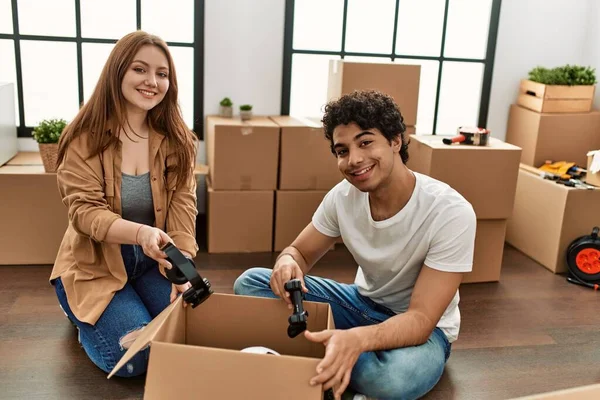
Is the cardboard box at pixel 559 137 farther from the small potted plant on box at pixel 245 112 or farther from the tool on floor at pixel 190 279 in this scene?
the tool on floor at pixel 190 279

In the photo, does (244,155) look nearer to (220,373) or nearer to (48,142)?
(48,142)

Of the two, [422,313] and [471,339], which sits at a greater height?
[422,313]

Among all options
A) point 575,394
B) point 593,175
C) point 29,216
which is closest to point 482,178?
point 593,175

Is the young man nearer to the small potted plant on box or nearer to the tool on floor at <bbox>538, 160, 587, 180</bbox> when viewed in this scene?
the small potted plant on box

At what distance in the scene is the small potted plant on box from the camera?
3.16 metres

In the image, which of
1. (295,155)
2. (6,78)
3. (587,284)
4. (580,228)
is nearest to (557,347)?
(587,284)

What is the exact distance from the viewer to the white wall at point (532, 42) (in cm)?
360

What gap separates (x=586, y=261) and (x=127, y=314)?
2.12 meters

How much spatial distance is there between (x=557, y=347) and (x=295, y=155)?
4.77 feet

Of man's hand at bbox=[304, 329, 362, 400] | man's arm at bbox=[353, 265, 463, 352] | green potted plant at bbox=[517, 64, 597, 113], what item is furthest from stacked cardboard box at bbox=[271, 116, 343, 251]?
man's hand at bbox=[304, 329, 362, 400]

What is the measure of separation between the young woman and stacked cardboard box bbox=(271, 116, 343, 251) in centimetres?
104

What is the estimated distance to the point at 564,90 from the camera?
3361 millimetres

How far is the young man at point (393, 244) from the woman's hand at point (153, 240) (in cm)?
31

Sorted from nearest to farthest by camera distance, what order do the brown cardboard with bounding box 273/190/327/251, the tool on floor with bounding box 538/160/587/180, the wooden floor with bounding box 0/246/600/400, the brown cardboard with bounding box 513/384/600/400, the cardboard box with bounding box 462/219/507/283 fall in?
the brown cardboard with bounding box 513/384/600/400 → the wooden floor with bounding box 0/246/600/400 → the cardboard box with bounding box 462/219/507/283 → the brown cardboard with bounding box 273/190/327/251 → the tool on floor with bounding box 538/160/587/180
